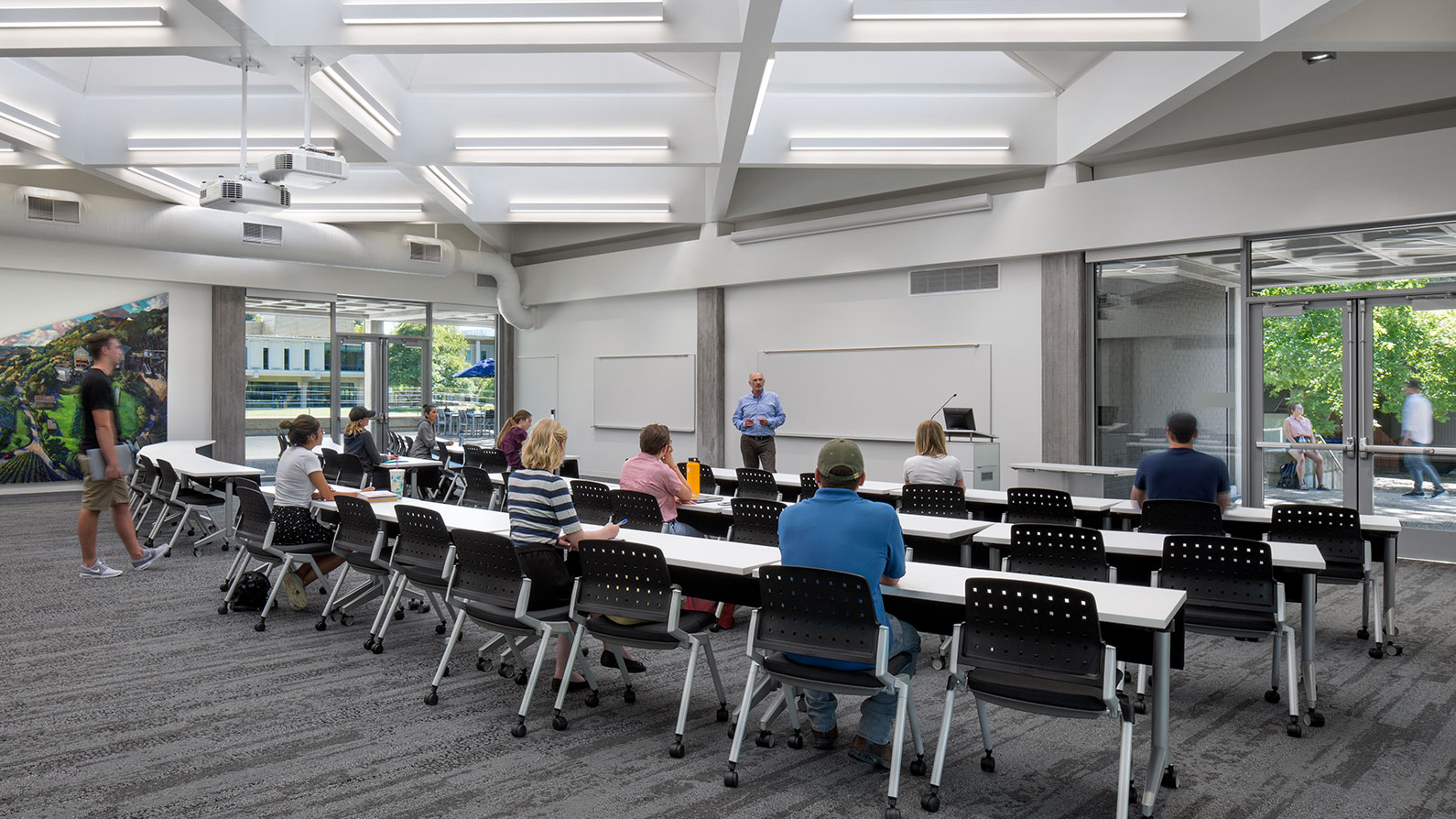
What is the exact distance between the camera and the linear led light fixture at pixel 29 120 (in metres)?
8.11

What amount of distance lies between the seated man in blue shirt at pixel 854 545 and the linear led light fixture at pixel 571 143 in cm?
626

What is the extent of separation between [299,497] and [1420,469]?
28.5 ft

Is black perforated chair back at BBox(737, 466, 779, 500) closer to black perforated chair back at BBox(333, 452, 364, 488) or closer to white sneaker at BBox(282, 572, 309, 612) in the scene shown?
white sneaker at BBox(282, 572, 309, 612)

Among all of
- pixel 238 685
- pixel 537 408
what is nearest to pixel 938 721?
pixel 238 685

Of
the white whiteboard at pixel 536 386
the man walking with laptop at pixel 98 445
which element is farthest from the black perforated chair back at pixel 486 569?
the white whiteboard at pixel 536 386

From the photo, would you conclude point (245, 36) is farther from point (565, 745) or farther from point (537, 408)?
point (537, 408)

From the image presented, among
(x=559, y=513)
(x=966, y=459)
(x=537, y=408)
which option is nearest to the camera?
(x=559, y=513)

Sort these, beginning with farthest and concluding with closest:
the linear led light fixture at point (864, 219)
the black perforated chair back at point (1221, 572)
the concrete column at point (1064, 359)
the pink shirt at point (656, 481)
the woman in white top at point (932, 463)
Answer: the linear led light fixture at point (864, 219), the concrete column at point (1064, 359), the woman in white top at point (932, 463), the pink shirt at point (656, 481), the black perforated chair back at point (1221, 572)

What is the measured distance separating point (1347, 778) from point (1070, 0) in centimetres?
484

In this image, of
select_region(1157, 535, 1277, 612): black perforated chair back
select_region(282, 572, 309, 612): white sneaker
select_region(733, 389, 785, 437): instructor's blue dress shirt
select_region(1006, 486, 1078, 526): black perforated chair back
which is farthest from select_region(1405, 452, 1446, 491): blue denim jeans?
select_region(282, 572, 309, 612): white sneaker

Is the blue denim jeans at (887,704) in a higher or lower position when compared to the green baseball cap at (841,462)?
lower

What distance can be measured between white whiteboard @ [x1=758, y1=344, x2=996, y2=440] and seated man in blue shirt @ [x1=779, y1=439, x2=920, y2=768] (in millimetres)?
6939

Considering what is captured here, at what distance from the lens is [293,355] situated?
46.6ft

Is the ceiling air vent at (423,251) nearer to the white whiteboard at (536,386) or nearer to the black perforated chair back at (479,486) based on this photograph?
the white whiteboard at (536,386)
